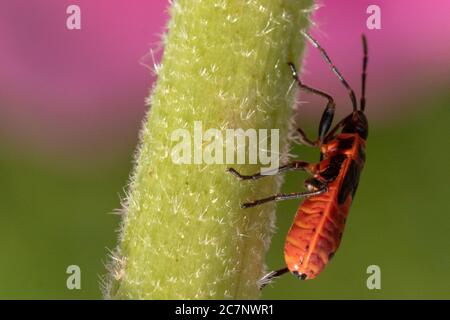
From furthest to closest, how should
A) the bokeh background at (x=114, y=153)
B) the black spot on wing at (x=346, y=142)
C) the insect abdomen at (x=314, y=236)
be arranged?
the bokeh background at (x=114, y=153) < the black spot on wing at (x=346, y=142) < the insect abdomen at (x=314, y=236)

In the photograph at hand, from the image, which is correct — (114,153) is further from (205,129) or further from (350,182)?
(205,129)

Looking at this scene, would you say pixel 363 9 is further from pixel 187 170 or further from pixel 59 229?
pixel 187 170

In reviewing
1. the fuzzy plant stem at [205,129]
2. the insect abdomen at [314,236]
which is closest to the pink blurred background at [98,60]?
the insect abdomen at [314,236]

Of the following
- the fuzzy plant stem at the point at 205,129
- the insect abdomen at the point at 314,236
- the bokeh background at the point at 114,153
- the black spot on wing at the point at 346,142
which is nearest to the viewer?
the fuzzy plant stem at the point at 205,129

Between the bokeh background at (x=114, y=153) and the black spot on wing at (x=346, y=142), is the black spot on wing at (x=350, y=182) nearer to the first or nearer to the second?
the black spot on wing at (x=346, y=142)

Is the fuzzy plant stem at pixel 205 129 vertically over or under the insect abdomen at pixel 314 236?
over

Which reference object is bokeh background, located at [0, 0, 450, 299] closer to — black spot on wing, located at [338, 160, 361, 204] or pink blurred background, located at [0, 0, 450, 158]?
pink blurred background, located at [0, 0, 450, 158]

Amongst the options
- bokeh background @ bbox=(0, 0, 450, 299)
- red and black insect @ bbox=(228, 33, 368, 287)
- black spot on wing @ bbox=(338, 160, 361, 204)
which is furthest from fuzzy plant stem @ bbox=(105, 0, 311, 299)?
bokeh background @ bbox=(0, 0, 450, 299)

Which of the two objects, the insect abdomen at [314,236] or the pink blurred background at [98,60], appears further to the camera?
the pink blurred background at [98,60]
